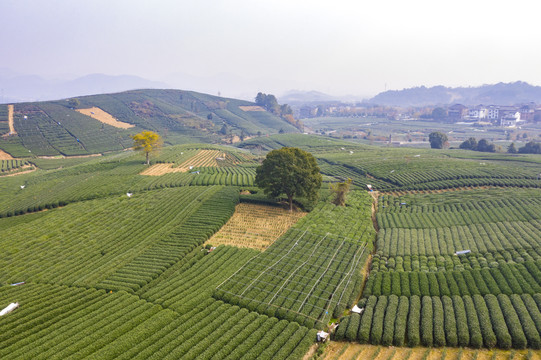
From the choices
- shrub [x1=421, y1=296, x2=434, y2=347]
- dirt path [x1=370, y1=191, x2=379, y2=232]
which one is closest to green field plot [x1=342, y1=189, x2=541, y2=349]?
shrub [x1=421, y1=296, x2=434, y2=347]

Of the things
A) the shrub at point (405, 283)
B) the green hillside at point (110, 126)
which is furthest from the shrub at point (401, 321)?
the green hillside at point (110, 126)

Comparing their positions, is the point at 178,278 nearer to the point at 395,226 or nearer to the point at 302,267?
the point at 302,267

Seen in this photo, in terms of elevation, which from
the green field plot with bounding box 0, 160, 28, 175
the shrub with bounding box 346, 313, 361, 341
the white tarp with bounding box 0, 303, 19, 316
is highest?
the green field plot with bounding box 0, 160, 28, 175

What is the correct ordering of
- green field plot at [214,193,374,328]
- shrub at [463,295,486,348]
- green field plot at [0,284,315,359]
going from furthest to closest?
green field plot at [214,193,374,328] → shrub at [463,295,486,348] → green field plot at [0,284,315,359]

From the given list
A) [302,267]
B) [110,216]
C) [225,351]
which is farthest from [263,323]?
[110,216]

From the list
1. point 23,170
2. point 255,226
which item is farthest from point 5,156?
Result: point 255,226

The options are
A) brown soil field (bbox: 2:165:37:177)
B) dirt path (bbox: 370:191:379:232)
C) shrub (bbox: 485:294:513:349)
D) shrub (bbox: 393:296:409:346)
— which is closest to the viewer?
shrub (bbox: 485:294:513:349)

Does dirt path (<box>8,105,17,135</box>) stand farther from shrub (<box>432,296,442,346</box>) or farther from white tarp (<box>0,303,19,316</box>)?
shrub (<box>432,296,442,346</box>)
